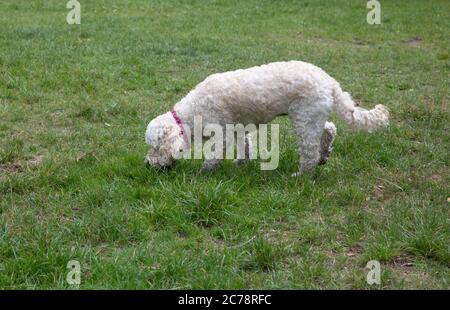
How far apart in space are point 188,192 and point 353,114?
1904mm

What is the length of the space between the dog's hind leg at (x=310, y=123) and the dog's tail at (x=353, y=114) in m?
0.19

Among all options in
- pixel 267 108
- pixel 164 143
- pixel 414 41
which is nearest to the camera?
pixel 164 143

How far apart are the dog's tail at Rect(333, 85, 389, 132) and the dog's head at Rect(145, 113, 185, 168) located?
1607 mm

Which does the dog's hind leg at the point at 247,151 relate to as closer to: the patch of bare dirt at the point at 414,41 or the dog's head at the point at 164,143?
the dog's head at the point at 164,143

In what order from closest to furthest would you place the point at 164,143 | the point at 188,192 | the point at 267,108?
1. the point at 188,192
2. the point at 164,143
3. the point at 267,108

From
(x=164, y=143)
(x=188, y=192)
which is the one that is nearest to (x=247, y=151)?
(x=164, y=143)

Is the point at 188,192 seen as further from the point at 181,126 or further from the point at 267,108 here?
the point at 267,108

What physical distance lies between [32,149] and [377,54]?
8764 millimetres

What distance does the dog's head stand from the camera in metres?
5.71

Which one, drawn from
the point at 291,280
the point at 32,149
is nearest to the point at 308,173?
the point at 291,280

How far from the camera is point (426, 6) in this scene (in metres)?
19.3

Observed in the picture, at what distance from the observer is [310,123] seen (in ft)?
18.9

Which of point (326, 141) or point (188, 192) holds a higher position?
point (326, 141)

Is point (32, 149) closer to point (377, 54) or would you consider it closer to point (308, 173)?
point (308, 173)
